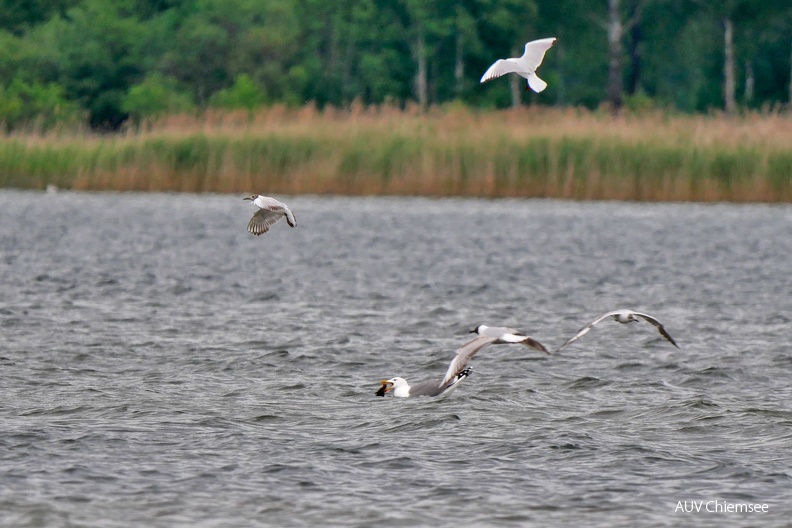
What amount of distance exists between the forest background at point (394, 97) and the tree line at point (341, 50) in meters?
0.10

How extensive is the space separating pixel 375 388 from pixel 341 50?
5563 cm

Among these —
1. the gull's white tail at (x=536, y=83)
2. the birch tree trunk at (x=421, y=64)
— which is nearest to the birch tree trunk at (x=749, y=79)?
the birch tree trunk at (x=421, y=64)

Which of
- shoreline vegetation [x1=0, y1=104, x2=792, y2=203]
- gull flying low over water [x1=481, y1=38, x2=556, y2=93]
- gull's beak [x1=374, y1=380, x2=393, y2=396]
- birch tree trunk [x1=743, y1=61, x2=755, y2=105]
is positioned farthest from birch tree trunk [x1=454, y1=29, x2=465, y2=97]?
gull's beak [x1=374, y1=380, x2=393, y2=396]

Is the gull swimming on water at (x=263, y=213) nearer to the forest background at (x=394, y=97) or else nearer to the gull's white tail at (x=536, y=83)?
the gull's white tail at (x=536, y=83)

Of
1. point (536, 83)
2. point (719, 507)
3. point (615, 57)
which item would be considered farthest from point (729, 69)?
point (719, 507)

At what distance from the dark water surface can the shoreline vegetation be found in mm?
5137

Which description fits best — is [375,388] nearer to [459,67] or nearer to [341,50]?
[459,67]

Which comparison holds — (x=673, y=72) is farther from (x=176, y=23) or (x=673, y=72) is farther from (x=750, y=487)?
(x=750, y=487)

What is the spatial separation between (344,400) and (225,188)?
65.3 ft

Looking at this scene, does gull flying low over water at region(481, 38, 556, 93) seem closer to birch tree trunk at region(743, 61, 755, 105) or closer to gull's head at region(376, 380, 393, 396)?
gull's head at region(376, 380, 393, 396)

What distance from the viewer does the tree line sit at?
179ft

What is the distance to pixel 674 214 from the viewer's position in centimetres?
2744

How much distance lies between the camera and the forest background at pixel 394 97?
88.4 feet

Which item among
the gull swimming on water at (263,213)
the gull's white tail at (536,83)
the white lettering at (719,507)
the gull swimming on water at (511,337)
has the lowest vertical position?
the white lettering at (719,507)
